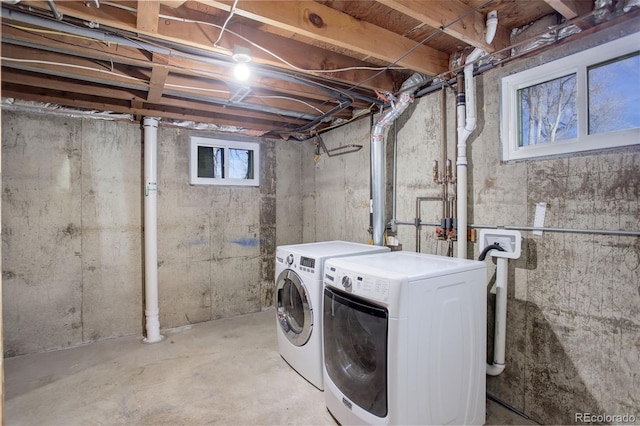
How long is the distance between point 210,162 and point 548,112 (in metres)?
3.18

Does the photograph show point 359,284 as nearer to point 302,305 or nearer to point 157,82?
point 302,305

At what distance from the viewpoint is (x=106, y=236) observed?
3148 mm

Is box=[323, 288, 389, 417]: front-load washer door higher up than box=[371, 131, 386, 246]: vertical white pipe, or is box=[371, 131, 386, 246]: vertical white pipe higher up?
box=[371, 131, 386, 246]: vertical white pipe

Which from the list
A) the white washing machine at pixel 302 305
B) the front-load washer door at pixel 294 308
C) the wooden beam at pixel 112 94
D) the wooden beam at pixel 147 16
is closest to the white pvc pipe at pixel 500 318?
the white washing machine at pixel 302 305

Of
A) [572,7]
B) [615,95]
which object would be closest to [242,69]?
[572,7]

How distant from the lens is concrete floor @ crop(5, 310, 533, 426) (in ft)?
6.59

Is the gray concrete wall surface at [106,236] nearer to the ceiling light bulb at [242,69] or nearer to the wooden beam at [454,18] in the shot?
the ceiling light bulb at [242,69]

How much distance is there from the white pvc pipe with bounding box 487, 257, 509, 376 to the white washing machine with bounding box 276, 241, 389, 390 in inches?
33.6

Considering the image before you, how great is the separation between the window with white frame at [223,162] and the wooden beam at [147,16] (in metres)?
1.95

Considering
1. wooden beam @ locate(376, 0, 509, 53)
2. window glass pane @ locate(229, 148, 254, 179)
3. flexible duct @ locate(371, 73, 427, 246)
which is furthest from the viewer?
window glass pane @ locate(229, 148, 254, 179)

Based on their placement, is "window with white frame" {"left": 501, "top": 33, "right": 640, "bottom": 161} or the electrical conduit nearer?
"window with white frame" {"left": 501, "top": 33, "right": 640, "bottom": 161}

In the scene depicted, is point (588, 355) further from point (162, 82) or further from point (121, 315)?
point (121, 315)

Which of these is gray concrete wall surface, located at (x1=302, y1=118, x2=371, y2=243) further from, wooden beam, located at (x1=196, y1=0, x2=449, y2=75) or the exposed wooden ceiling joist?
wooden beam, located at (x1=196, y1=0, x2=449, y2=75)

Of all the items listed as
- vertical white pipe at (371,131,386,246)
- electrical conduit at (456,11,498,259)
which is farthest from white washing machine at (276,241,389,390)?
electrical conduit at (456,11,498,259)
